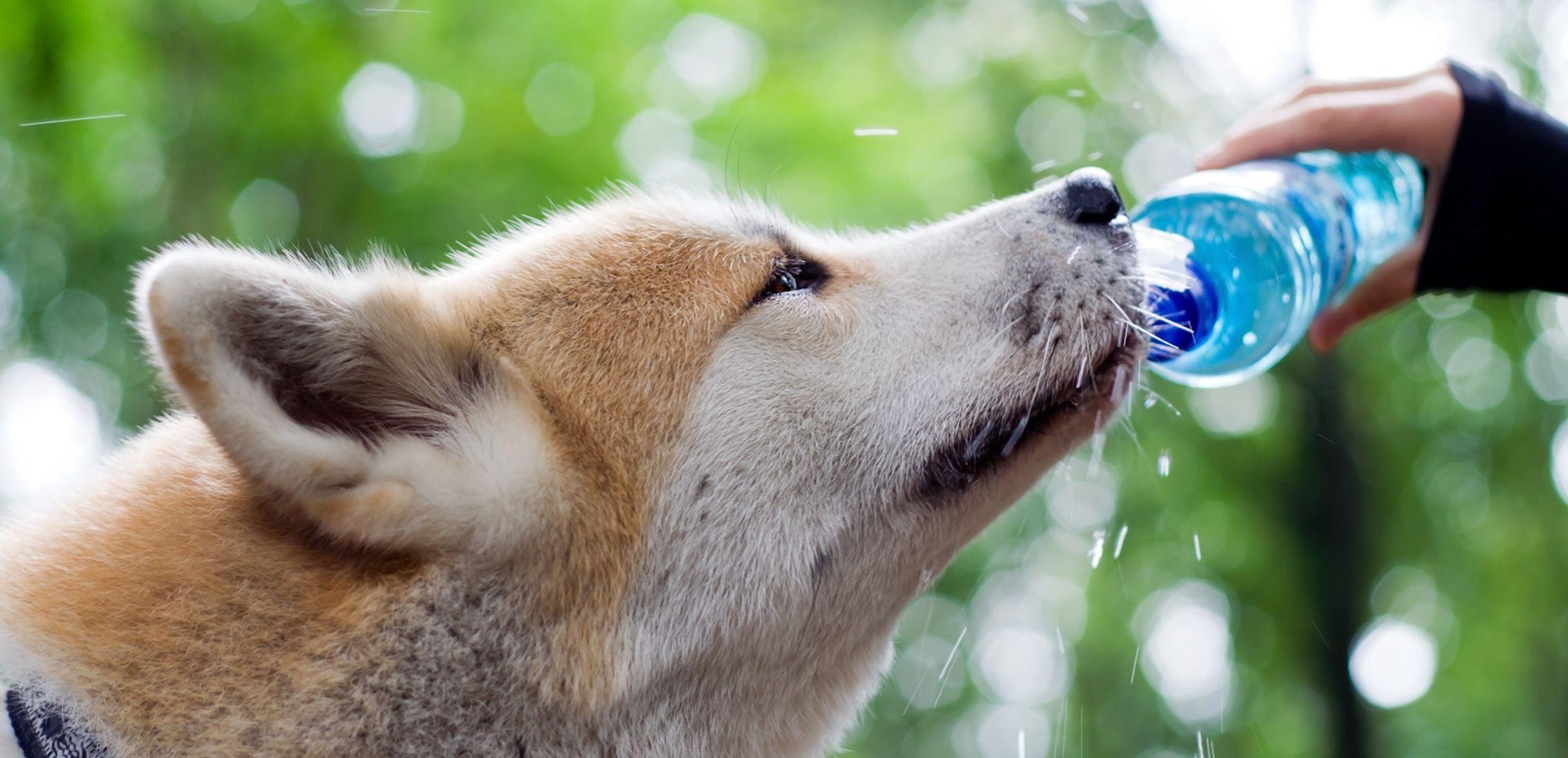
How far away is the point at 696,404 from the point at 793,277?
1.68 ft

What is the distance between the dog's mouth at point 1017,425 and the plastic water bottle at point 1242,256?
18 centimetres

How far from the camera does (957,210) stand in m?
10.8

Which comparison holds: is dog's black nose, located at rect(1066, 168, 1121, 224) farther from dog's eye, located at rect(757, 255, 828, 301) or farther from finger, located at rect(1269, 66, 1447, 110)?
finger, located at rect(1269, 66, 1447, 110)

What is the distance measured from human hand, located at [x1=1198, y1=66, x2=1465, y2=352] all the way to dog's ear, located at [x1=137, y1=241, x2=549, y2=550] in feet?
7.55

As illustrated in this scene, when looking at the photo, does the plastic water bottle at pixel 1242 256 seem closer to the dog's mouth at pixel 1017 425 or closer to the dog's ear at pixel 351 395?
the dog's mouth at pixel 1017 425

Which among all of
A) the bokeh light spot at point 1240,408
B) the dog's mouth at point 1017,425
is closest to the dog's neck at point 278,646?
the dog's mouth at point 1017,425

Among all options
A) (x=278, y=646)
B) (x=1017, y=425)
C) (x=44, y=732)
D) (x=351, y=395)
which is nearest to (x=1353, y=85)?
(x=1017, y=425)

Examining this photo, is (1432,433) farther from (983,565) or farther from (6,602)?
(6,602)

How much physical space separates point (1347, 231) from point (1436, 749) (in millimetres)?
20995

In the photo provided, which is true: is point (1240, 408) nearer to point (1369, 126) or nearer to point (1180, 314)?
point (1369, 126)

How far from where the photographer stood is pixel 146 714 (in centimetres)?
208

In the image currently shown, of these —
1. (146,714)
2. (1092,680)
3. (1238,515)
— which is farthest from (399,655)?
(1092,680)

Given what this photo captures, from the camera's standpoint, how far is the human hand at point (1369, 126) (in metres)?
3.25

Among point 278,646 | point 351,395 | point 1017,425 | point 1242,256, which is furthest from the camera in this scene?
point 1242,256
